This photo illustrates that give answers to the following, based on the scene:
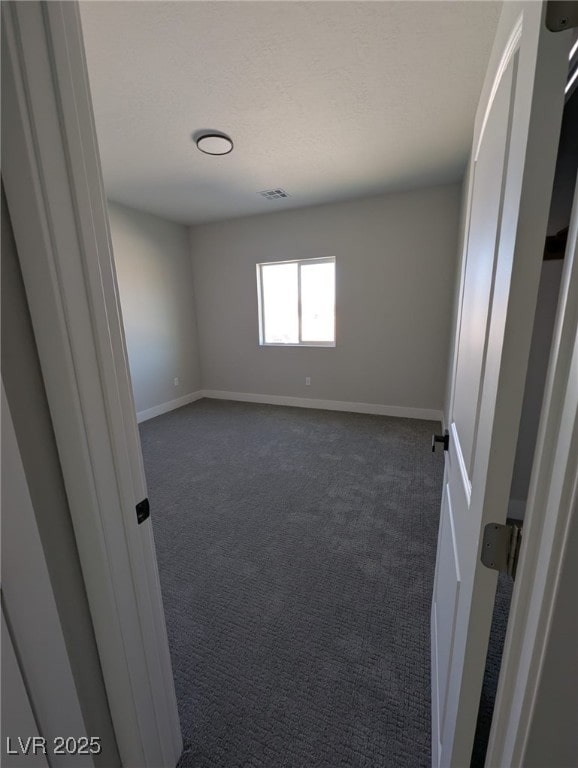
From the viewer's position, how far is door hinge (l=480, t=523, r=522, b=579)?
538 millimetres

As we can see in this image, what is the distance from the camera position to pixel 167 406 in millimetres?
4629

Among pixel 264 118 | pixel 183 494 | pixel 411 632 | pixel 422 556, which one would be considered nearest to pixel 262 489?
pixel 183 494

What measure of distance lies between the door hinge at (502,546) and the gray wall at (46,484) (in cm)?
85

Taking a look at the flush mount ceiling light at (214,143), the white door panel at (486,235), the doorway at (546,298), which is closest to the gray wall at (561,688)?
the doorway at (546,298)

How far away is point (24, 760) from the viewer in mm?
619

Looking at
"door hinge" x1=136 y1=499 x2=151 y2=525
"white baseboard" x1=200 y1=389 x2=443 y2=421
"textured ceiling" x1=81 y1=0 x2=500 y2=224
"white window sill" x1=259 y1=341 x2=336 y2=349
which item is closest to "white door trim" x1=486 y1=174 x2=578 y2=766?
"door hinge" x1=136 y1=499 x2=151 y2=525

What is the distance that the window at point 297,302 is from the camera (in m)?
4.26

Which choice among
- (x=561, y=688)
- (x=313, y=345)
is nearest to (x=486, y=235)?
(x=561, y=688)

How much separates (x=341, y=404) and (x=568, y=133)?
150 inches

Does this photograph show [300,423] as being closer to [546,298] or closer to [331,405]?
[331,405]

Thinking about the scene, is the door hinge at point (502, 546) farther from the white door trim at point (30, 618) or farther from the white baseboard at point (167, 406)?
the white baseboard at point (167, 406)

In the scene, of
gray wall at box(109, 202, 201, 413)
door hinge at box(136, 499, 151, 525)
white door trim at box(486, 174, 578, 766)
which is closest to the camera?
white door trim at box(486, 174, 578, 766)

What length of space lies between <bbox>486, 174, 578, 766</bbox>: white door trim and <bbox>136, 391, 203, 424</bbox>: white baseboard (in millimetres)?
4285

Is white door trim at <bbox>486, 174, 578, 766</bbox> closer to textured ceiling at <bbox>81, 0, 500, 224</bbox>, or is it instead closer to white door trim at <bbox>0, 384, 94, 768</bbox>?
white door trim at <bbox>0, 384, 94, 768</bbox>
